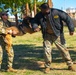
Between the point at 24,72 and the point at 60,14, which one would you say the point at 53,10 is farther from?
the point at 24,72

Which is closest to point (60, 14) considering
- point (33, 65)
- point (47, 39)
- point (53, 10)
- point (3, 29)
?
point (53, 10)

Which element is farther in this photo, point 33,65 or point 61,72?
point 33,65

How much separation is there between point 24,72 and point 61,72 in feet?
3.19

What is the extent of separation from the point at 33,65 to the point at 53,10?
2.06m

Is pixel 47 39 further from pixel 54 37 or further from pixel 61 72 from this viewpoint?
pixel 61 72

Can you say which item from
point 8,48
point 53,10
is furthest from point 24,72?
point 53,10

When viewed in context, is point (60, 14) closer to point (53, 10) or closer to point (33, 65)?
point (53, 10)

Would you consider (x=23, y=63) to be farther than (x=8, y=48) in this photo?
Yes

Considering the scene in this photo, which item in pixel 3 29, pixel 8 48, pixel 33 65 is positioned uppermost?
pixel 3 29

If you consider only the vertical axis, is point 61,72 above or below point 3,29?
below

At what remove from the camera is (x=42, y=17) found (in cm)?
763

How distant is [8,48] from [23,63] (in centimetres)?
149

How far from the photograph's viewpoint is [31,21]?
25.4ft

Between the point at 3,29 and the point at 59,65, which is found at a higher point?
the point at 3,29
